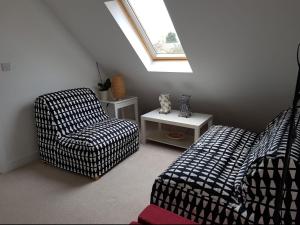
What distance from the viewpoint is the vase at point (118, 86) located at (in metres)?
3.12

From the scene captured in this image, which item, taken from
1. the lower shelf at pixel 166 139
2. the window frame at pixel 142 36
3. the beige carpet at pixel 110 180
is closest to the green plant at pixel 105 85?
the window frame at pixel 142 36

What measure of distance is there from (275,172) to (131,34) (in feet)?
6.78

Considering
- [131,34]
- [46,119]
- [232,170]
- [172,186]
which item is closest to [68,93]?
[46,119]

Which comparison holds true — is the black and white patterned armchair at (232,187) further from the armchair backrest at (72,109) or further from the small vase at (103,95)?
the small vase at (103,95)

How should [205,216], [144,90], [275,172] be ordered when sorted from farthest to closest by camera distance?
[144,90] < [205,216] < [275,172]

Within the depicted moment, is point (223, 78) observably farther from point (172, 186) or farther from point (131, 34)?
point (172, 186)

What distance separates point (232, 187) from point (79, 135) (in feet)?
5.08

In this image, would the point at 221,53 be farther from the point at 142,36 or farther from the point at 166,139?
the point at 166,139

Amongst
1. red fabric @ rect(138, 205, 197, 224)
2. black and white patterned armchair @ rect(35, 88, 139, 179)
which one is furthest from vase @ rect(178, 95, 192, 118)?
red fabric @ rect(138, 205, 197, 224)

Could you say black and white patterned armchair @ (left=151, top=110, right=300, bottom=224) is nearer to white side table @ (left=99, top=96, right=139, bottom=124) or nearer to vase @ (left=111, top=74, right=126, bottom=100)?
white side table @ (left=99, top=96, right=139, bottom=124)

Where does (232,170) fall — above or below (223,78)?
below

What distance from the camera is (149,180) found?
84.4 inches

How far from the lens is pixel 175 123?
2.61 meters

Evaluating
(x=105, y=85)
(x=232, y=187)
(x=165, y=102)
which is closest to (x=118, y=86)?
(x=105, y=85)
